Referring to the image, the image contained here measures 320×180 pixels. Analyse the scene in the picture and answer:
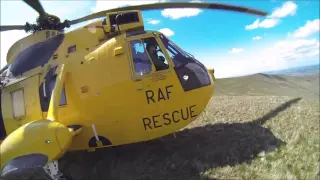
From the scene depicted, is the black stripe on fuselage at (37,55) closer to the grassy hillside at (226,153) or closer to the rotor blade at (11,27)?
the rotor blade at (11,27)

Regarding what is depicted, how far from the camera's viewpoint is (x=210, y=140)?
362 inches

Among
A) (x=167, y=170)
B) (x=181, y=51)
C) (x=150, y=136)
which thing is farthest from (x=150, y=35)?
(x=167, y=170)

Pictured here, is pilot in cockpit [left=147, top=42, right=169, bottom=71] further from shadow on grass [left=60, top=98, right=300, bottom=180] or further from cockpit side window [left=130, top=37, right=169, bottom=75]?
shadow on grass [left=60, top=98, right=300, bottom=180]

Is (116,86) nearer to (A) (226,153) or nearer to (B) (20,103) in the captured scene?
(B) (20,103)

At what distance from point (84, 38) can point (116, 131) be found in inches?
120

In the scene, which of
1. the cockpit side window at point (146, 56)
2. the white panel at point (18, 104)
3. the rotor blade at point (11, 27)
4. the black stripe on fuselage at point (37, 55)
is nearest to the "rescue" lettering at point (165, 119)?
the cockpit side window at point (146, 56)

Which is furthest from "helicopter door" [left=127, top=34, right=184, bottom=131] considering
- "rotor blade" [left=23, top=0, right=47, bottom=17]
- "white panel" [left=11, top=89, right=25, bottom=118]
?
"rotor blade" [left=23, top=0, right=47, bottom=17]

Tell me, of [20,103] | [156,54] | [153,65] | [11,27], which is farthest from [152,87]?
[11,27]

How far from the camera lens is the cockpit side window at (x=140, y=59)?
7832 millimetres

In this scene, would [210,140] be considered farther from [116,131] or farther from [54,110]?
[54,110]

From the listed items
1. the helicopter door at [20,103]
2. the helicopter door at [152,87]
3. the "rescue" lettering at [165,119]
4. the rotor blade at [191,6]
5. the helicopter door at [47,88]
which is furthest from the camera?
the rotor blade at [191,6]

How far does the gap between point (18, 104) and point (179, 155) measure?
5.19 m

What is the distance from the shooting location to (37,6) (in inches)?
416

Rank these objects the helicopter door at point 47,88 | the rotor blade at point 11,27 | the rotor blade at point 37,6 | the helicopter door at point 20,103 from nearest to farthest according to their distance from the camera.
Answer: the helicopter door at point 47,88, the helicopter door at point 20,103, the rotor blade at point 37,6, the rotor blade at point 11,27
